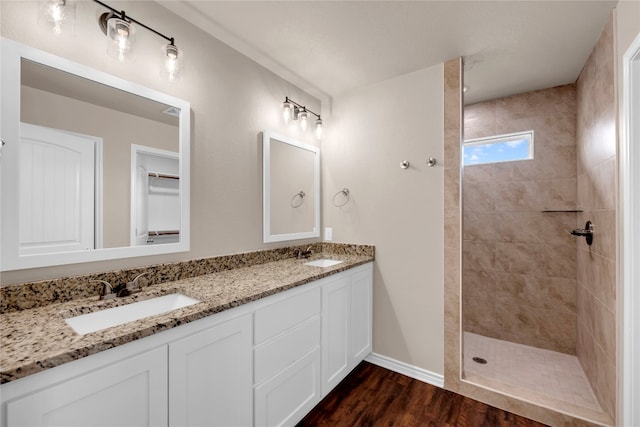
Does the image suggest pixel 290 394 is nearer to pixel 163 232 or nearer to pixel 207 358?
pixel 207 358

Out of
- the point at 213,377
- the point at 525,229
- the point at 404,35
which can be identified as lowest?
the point at 213,377

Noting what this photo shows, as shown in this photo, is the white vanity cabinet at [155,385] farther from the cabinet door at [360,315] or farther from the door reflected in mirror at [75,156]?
the cabinet door at [360,315]

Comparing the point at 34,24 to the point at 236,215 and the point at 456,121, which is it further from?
the point at 456,121

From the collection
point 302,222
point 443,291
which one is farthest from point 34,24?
point 443,291

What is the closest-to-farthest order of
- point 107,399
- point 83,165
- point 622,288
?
point 107,399 < point 83,165 < point 622,288

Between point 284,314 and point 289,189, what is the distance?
44.9 inches

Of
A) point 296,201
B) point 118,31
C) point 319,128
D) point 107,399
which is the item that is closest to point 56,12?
point 118,31

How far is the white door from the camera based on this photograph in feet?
3.78

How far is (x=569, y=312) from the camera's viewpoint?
251cm

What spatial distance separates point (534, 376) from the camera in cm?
221

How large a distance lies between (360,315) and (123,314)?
1626mm

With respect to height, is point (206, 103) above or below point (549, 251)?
above

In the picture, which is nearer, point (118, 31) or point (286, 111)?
point (118, 31)

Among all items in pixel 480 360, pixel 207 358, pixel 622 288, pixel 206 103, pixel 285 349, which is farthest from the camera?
pixel 480 360
